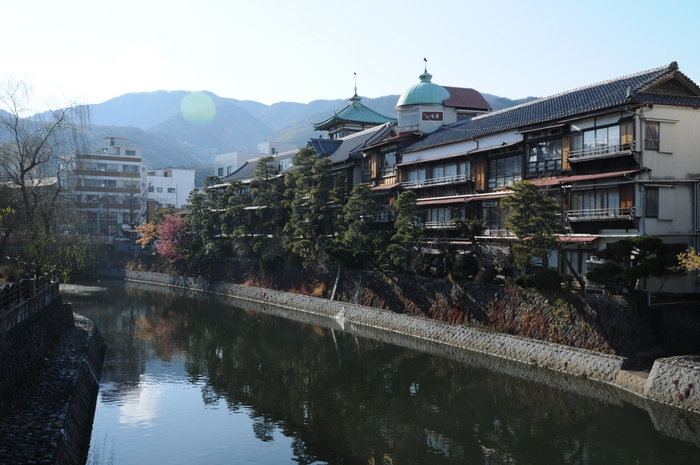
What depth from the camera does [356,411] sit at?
19734 millimetres

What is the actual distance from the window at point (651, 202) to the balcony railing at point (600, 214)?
0.60 metres

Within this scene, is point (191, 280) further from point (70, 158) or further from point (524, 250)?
point (524, 250)

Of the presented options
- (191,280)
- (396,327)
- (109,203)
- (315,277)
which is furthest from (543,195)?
(109,203)

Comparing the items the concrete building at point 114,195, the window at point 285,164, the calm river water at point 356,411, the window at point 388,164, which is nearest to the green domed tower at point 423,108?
the window at point 388,164

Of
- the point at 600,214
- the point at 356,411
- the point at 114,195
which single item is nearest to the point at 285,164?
the point at 114,195

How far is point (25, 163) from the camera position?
2636 centimetres

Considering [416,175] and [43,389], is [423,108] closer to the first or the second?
[416,175]

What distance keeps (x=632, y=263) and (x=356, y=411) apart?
35.5 feet

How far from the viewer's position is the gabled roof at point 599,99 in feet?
79.7

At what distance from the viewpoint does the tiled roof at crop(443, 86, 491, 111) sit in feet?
155

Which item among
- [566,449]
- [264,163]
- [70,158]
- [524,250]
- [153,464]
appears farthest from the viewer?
[264,163]

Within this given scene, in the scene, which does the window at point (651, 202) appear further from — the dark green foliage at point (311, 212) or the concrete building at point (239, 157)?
the concrete building at point (239, 157)

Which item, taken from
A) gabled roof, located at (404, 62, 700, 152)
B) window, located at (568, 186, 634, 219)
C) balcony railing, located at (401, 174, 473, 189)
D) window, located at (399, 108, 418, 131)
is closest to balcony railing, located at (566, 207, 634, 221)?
window, located at (568, 186, 634, 219)

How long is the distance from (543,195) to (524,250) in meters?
2.58
